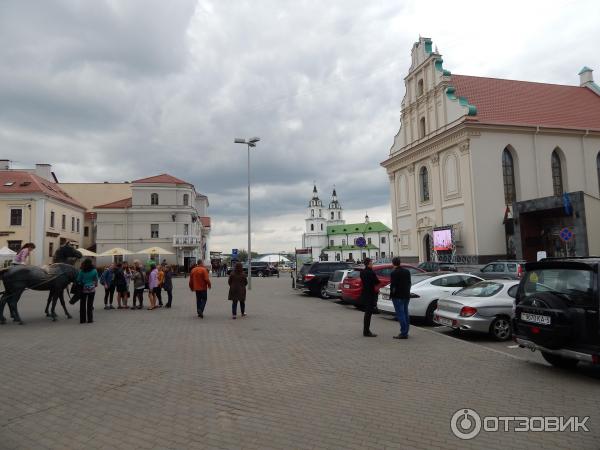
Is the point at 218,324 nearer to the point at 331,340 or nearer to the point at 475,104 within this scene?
the point at 331,340

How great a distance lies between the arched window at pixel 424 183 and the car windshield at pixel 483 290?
31435 mm

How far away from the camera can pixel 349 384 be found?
6.39 m

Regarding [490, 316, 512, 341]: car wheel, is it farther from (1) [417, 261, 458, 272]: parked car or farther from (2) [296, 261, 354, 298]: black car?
(1) [417, 261, 458, 272]: parked car

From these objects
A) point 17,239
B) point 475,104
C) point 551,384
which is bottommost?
point 551,384

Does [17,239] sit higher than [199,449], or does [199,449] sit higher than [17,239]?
[17,239]

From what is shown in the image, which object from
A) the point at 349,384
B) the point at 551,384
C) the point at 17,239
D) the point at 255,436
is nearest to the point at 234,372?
the point at 349,384

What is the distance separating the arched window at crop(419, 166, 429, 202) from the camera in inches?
1636

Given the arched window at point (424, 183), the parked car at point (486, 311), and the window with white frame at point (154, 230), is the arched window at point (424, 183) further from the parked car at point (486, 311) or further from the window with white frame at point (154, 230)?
the window with white frame at point (154, 230)

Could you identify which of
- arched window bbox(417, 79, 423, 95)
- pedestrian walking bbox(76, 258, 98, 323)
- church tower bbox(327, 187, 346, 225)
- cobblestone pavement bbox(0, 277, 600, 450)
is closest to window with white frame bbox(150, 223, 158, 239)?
arched window bbox(417, 79, 423, 95)

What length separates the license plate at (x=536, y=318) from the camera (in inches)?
265

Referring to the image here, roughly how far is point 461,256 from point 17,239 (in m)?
42.3

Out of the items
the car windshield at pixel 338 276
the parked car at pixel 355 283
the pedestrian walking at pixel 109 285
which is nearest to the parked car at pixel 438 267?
the car windshield at pixel 338 276

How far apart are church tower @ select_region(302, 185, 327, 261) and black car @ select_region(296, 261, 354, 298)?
13044 centimetres

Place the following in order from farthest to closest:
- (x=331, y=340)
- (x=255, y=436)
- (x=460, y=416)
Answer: (x=331, y=340) < (x=460, y=416) < (x=255, y=436)
